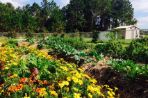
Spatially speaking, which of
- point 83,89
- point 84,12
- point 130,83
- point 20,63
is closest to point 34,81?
point 83,89

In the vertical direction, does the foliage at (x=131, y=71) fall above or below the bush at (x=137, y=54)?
above

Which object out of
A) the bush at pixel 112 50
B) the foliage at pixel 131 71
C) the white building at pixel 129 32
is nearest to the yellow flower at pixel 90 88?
the foliage at pixel 131 71

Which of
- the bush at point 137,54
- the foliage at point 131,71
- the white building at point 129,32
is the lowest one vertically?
the white building at point 129,32

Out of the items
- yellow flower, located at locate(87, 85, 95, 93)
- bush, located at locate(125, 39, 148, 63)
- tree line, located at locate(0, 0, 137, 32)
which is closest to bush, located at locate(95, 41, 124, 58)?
bush, located at locate(125, 39, 148, 63)

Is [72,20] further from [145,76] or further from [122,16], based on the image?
[145,76]

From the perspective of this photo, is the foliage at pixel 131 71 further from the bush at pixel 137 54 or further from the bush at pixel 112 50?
the bush at pixel 112 50

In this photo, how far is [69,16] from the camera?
297 ft

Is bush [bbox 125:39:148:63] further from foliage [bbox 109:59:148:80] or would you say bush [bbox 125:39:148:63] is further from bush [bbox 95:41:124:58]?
foliage [bbox 109:59:148:80]

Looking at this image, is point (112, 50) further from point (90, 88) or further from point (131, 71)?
point (90, 88)

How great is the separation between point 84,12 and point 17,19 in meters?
24.2

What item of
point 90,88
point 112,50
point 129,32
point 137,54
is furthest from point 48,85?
point 129,32

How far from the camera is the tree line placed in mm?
75438

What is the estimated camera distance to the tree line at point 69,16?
75438 mm

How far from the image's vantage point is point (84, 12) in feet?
309
